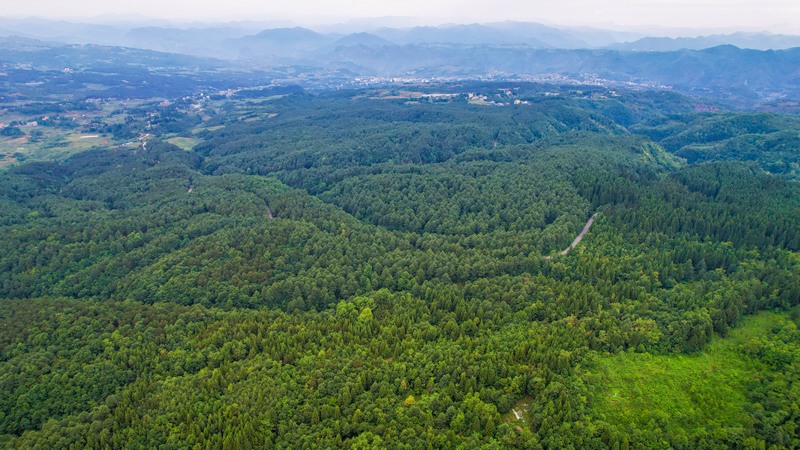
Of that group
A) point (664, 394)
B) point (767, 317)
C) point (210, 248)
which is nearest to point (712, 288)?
point (767, 317)

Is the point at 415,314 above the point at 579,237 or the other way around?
the other way around

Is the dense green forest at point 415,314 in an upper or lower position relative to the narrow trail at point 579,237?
lower

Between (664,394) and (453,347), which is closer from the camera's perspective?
(664,394)

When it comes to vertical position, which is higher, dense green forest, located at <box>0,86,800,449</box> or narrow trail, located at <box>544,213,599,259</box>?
narrow trail, located at <box>544,213,599,259</box>

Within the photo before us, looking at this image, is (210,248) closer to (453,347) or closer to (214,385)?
(214,385)

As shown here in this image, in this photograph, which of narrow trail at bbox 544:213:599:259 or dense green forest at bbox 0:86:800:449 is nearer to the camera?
dense green forest at bbox 0:86:800:449

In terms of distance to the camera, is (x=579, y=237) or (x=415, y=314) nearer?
(x=415, y=314)

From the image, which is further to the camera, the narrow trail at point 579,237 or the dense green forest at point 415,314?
the narrow trail at point 579,237

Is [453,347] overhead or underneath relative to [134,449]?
overhead
